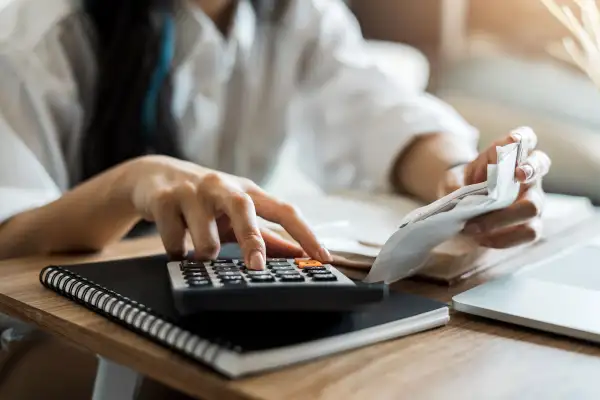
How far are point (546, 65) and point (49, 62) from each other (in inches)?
31.0

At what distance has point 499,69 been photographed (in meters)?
1.28

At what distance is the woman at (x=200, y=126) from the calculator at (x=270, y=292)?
0.05 metres

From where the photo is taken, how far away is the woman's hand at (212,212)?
0.54m

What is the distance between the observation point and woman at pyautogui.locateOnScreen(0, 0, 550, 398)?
1.98ft

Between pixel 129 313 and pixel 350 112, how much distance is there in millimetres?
650

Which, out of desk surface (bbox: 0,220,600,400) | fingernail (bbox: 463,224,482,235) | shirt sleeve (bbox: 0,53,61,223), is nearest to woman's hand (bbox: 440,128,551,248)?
fingernail (bbox: 463,224,482,235)

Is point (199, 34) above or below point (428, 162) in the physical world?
above

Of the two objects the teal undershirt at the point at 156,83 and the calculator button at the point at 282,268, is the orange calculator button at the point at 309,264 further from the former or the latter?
the teal undershirt at the point at 156,83

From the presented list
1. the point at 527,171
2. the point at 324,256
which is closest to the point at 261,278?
the point at 324,256

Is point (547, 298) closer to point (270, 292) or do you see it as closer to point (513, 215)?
point (513, 215)

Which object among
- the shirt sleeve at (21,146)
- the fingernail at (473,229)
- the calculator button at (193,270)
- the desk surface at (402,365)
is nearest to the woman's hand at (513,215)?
the fingernail at (473,229)

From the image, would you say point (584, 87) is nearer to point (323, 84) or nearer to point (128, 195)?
point (323, 84)

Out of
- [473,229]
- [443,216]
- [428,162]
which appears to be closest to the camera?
[443,216]

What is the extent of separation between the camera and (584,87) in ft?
3.78
